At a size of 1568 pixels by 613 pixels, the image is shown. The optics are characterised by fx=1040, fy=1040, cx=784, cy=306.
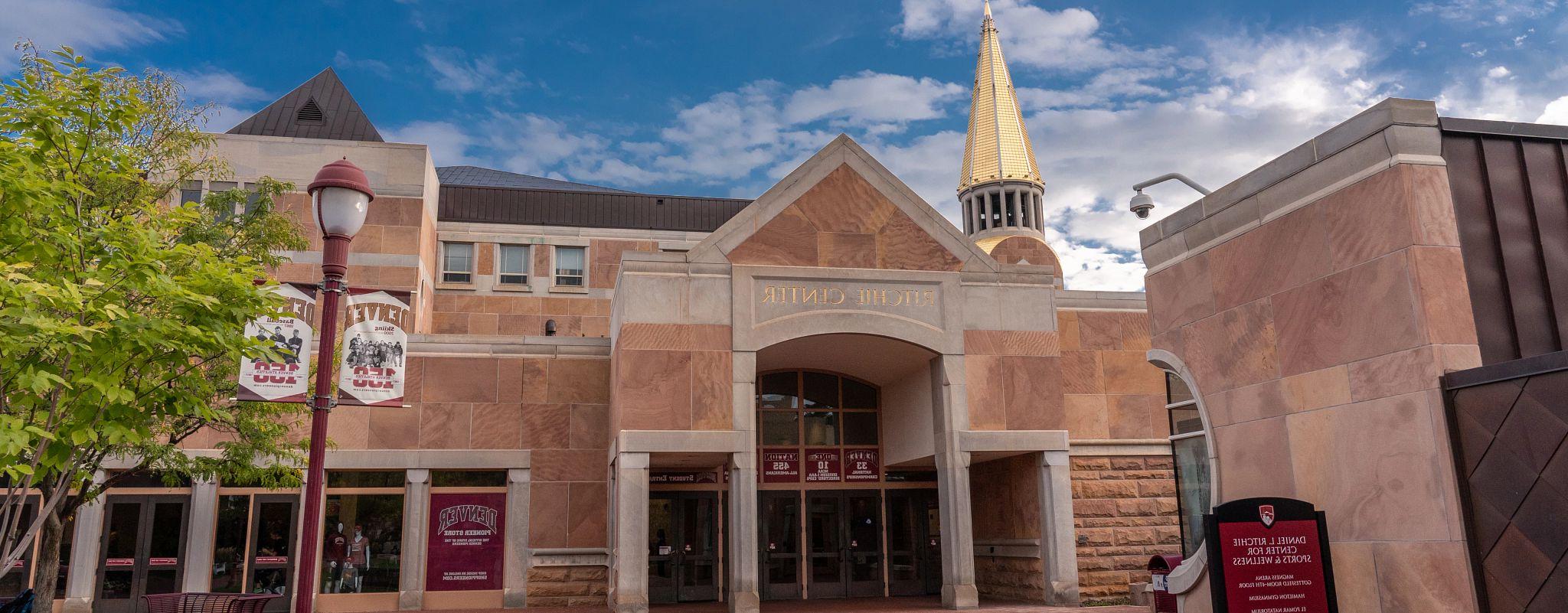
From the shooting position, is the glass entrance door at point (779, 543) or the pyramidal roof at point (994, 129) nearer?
the glass entrance door at point (779, 543)

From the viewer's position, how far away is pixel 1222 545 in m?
9.33

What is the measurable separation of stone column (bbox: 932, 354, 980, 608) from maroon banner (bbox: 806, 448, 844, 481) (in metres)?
4.01

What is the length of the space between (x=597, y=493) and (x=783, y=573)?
4.51 m

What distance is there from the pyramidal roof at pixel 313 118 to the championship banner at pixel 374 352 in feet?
73.7

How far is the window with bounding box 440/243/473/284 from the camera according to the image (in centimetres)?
3072

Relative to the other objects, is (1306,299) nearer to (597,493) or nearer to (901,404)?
(901,404)

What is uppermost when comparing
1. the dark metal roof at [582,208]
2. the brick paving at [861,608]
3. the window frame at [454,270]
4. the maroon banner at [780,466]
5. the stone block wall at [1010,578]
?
the dark metal roof at [582,208]

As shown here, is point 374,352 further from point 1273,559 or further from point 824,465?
point 824,465

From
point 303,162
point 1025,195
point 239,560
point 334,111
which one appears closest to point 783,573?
point 239,560

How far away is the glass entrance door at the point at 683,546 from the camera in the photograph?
22609 mm

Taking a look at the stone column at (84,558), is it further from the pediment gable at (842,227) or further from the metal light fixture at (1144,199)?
the metal light fixture at (1144,199)

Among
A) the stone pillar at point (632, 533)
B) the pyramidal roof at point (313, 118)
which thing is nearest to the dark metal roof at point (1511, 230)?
the stone pillar at point (632, 533)

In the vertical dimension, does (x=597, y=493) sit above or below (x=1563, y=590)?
above

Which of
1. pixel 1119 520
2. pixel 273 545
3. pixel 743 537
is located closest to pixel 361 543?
pixel 273 545
